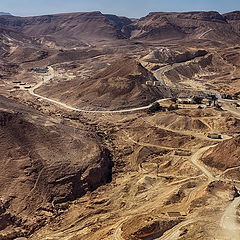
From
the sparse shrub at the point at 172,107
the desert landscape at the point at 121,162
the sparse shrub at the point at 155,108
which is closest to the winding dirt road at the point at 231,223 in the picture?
the desert landscape at the point at 121,162

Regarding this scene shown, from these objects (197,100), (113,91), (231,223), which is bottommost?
(231,223)

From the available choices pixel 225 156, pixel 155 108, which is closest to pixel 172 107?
pixel 155 108

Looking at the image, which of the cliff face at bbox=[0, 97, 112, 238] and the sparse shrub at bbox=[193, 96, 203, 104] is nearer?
the cliff face at bbox=[0, 97, 112, 238]

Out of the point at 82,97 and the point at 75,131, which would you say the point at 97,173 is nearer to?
the point at 75,131

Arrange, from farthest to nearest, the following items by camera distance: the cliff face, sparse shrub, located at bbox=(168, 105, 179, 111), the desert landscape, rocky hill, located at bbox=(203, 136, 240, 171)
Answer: sparse shrub, located at bbox=(168, 105, 179, 111) < rocky hill, located at bbox=(203, 136, 240, 171) < the cliff face < the desert landscape

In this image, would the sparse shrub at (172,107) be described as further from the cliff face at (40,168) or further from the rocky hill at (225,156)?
the rocky hill at (225,156)

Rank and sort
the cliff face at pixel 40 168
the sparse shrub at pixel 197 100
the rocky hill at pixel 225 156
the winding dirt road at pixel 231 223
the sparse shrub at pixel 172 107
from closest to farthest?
the winding dirt road at pixel 231 223 → the cliff face at pixel 40 168 → the rocky hill at pixel 225 156 → the sparse shrub at pixel 172 107 → the sparse shrub at pixel 197 100

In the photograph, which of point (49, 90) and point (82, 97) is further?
point (49, 90)

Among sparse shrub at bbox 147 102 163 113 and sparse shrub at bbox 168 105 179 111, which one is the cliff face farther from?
sparse shrub at bbox 168 105 179 111

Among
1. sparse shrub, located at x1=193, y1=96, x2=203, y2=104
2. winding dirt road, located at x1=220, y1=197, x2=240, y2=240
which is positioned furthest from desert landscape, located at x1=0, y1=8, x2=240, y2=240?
sparse shrub, located at x1=193, y1=96, x2=203, y2=104

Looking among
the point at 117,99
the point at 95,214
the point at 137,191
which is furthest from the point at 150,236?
the point at 117,99

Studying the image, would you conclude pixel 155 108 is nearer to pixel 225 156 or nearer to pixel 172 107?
pixel 172 107
